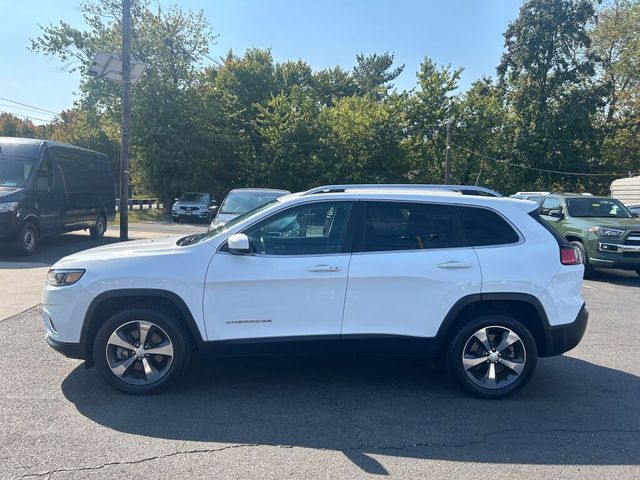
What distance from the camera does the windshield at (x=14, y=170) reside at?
1187 centimetres

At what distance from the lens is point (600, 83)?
40.2 metres

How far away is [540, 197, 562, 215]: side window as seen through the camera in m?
12.9

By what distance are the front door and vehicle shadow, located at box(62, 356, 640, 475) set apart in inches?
22.2

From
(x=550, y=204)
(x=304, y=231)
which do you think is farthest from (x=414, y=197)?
(x=550, y=204)

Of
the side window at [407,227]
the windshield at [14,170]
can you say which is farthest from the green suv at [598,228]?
the windshield at [14,170]

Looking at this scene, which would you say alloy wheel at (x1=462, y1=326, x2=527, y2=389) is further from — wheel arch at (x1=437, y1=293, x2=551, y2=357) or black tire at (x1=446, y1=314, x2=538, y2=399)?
wheel arch at (x1=437, y1=293, x2=551, y2=357)

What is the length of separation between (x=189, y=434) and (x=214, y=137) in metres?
31.2

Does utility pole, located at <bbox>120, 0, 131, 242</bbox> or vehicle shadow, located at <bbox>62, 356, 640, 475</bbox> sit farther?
utility pole, located at <bbox>120, 0, 131, 242</bbox>

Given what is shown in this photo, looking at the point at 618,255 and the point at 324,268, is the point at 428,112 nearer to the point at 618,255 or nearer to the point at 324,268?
the point at 618,255

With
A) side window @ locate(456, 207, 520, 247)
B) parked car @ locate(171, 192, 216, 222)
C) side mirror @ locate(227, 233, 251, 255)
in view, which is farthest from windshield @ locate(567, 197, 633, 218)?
parked car @ locate(171, 192, 216, 222)

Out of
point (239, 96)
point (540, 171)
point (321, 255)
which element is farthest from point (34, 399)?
point (540, 171)

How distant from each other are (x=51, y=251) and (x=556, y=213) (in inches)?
485

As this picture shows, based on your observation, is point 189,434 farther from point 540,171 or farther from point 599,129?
point 599,129

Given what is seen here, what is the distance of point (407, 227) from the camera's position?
15.2 ft
